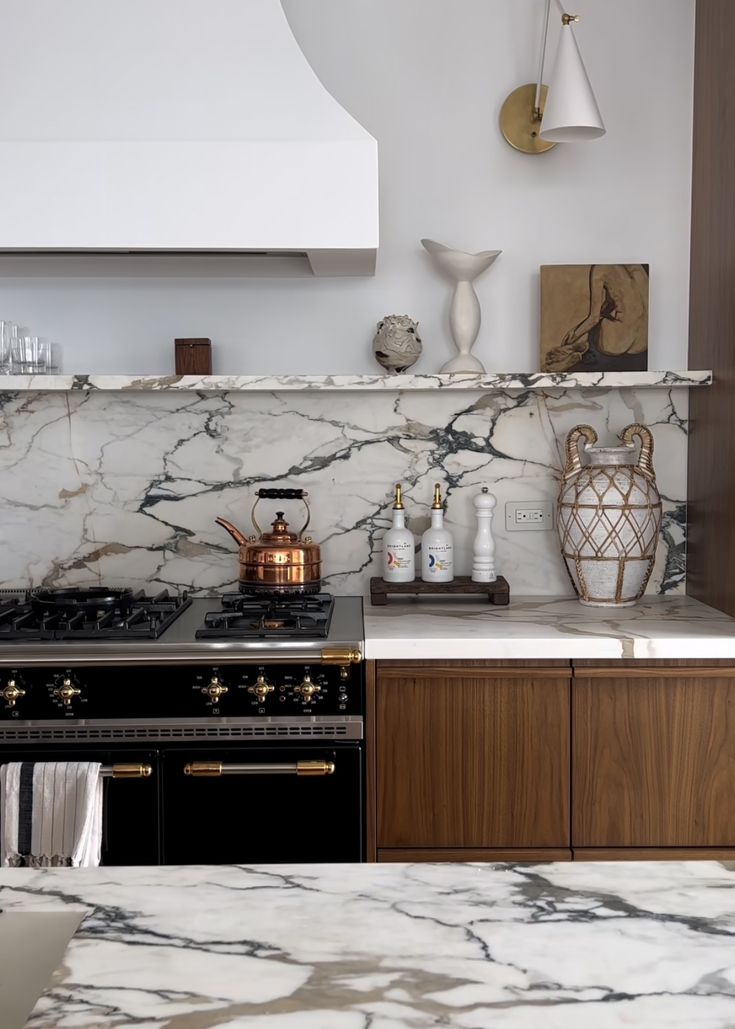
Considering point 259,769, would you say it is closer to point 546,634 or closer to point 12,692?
point 12,692

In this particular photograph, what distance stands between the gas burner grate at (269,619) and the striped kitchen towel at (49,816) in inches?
30.8

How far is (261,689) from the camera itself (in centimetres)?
227

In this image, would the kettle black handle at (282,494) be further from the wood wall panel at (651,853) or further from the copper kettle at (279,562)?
the wood wall panel at (651,853)

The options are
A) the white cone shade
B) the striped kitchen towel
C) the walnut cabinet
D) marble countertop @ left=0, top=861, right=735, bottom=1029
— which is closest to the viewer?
marble countertop @ left=0, top=861, right=735, bottom=1029

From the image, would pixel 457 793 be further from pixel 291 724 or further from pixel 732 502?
pixel 732 502

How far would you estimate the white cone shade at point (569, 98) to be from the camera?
2539 mm

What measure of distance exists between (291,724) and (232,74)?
142cm

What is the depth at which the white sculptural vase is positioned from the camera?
9.11 ft

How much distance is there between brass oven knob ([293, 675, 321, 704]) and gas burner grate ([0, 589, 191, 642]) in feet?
1.15

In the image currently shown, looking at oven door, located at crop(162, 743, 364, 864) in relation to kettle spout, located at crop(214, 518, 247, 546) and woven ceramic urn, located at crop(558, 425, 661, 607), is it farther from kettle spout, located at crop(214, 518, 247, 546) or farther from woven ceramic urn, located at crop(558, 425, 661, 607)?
woven ceramic urn, located at crop(558, 425, 661, 607)

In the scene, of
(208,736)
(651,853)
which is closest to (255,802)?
(208,736)

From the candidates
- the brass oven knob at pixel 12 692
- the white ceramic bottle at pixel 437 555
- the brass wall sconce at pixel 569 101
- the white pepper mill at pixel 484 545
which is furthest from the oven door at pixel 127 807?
the brass wall sconce at pixel 569 101

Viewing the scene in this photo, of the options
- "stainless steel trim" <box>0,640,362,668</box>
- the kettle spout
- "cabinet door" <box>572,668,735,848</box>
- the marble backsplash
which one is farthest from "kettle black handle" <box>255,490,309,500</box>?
"cabinet door" <box>572,668,735,848</box>

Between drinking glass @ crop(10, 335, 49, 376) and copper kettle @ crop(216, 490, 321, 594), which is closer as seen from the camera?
copper kettle @ crop(216, 490, 321, 594)
